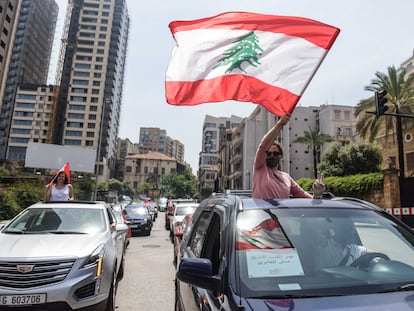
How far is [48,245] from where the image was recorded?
402 centimetres

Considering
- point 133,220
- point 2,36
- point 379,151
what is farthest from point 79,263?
point 2,36

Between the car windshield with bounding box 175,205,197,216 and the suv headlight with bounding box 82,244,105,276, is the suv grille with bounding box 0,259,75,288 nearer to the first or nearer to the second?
the suv headlight with bounding box 82,244,105,276

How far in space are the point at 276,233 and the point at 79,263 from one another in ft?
8.71

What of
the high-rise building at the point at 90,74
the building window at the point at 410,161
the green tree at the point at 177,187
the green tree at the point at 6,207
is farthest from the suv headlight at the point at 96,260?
the high-rise building at the point at 90,74

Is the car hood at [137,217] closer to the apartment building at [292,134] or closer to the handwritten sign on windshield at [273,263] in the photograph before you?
the handwritten sign on windshield at [273,263]

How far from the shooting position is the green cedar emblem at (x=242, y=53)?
4.39 m

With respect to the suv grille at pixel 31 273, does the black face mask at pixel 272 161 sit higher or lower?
higher

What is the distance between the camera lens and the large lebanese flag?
13.8 feet

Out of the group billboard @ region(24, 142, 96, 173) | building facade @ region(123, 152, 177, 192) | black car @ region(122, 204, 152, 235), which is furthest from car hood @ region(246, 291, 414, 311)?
building facade @ region(123, 152, 177, 192)

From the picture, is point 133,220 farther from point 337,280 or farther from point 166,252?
point 337,280

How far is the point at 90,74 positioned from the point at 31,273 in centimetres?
11029

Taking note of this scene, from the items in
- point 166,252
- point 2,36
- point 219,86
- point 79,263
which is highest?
point 2,36

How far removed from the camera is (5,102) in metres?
103

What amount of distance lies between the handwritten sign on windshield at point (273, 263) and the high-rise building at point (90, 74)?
98.7 metres
